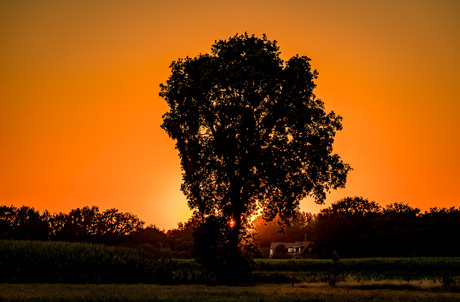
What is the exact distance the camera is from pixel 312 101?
126 ft

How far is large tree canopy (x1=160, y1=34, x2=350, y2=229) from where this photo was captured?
36.0 m

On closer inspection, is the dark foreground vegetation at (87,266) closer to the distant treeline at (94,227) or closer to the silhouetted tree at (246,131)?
the silhouetted tree at (246,131)

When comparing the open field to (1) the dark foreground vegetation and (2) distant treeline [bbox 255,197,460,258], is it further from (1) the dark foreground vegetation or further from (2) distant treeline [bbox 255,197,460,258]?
(2) distant treeline [bbox 255,197,460,258]

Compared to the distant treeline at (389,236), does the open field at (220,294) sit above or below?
below

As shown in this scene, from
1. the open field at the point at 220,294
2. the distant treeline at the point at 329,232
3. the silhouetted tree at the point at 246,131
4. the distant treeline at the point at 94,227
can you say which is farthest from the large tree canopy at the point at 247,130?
the distant treeline at the point at 94,227

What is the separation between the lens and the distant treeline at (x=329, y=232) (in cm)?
9181

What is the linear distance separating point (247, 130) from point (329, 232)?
248 ft

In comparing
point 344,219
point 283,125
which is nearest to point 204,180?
point 283,125

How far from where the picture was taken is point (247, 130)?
A: 36.3 metres

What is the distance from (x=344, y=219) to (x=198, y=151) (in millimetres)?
77891

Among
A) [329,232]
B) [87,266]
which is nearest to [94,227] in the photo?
[329,232]

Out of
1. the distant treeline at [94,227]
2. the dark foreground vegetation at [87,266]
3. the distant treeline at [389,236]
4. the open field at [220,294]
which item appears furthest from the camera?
the distant treeline at [94,227]

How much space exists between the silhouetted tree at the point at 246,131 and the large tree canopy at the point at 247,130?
0.24ft

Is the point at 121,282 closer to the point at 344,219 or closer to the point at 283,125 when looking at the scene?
the point at 283,125
